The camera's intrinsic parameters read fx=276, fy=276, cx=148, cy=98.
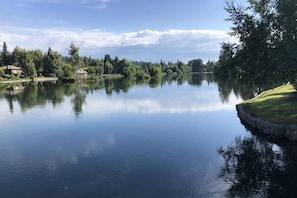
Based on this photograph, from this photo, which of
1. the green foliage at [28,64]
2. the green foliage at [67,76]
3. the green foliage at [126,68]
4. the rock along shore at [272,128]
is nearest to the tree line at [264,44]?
the rock along shore at [272,128]

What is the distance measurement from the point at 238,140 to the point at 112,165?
12.0 metres

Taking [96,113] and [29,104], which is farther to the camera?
[29,104]

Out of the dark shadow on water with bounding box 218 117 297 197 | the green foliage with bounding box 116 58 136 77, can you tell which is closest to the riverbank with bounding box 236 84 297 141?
the dark shadow on water with bounding box 218 117 297 197

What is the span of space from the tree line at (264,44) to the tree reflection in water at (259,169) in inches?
210

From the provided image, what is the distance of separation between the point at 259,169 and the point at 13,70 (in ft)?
416

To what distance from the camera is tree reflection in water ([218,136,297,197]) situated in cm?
1400

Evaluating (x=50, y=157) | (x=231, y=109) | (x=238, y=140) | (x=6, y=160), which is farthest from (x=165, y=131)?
(x=231, y=109)

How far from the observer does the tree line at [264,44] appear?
17391 mm

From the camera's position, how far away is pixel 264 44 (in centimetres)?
1966

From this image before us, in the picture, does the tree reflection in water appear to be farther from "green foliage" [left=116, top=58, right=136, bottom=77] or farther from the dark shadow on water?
"green foliage" [left=116, top=58, right=136, bottom=77]

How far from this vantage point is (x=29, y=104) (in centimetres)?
4756

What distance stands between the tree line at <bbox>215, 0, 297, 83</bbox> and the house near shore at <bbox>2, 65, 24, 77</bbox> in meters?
121

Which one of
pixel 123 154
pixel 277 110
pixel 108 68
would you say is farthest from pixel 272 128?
pixel 108 68

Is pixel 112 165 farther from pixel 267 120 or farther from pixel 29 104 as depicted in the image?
pixel 29 104
